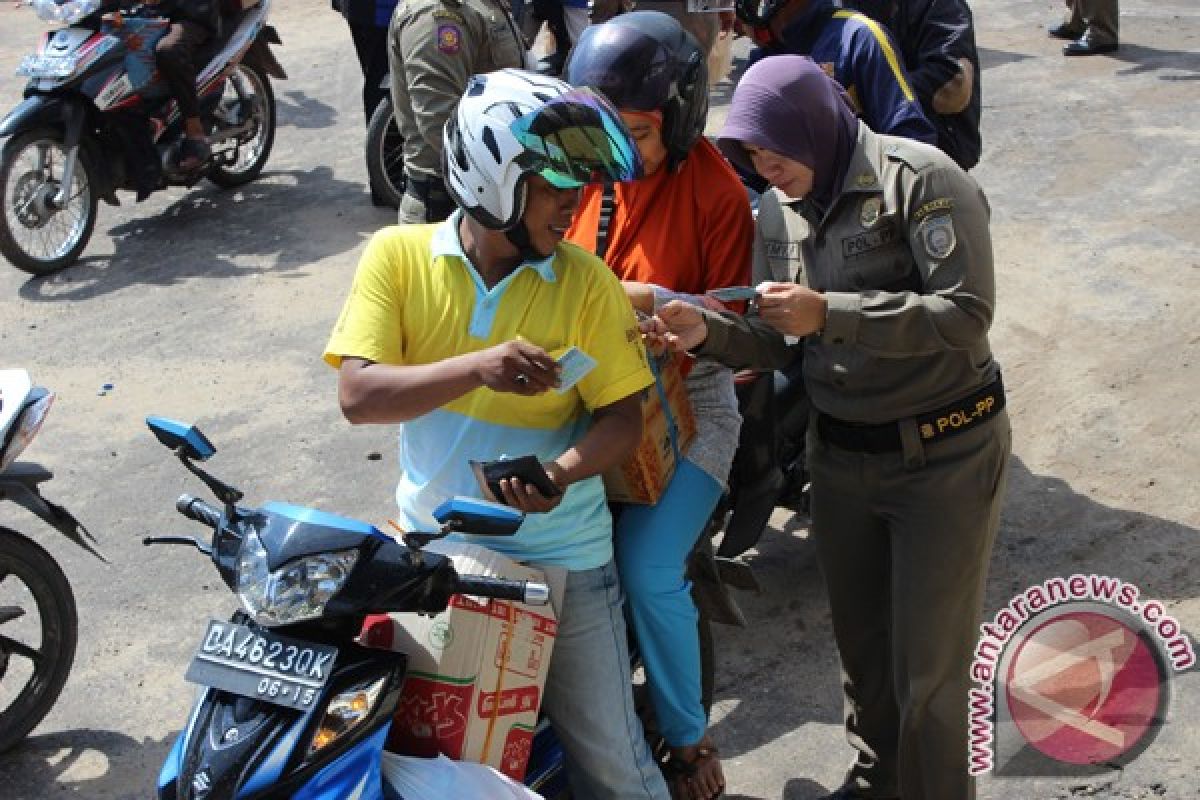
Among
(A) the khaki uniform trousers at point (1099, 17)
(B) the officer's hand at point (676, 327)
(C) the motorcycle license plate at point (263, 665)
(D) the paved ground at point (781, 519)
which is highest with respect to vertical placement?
(B) the officer's hand at point (676, 327)

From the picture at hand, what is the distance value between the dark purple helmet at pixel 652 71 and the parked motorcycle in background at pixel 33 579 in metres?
1.82

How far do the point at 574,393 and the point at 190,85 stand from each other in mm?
5996

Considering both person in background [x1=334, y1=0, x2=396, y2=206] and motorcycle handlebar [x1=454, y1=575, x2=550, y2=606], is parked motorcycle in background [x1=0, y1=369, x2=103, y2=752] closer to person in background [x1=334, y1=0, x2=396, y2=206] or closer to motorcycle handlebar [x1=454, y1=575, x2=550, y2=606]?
motorcycle handlebar [x1=454, y1=575, x2=550, y2=606]

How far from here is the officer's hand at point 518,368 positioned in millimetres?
3150

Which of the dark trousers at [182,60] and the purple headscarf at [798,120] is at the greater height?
the purple headscarf at [798,120]

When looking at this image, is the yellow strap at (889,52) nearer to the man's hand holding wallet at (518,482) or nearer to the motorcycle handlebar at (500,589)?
the man's hand holding wallet at (518,482)

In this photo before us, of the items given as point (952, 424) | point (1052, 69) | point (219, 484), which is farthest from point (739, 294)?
point (1052, 69)

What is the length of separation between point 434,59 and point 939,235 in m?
3.02

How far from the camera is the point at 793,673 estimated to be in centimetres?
513

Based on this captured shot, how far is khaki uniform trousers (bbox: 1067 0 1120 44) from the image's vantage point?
428 inches

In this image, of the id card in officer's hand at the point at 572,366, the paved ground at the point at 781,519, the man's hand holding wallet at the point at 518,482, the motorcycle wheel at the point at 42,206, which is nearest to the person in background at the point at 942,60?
the paved ground at the point at 781,519

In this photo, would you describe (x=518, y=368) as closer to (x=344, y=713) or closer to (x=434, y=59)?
(x=344, y=713)

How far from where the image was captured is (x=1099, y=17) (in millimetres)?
10906

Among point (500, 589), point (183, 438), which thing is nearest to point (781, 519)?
point (500, 589)
